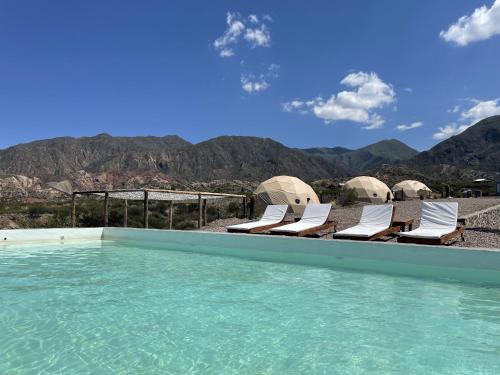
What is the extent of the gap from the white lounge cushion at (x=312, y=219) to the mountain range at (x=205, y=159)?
5837 cm

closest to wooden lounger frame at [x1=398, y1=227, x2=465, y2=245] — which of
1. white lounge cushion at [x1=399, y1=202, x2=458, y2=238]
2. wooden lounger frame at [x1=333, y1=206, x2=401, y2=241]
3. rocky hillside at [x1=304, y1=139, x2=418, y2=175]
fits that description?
white lounge cushion at [x1=399, y1=202, x2=458, y2=238]

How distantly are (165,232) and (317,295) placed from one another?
21.6 ft

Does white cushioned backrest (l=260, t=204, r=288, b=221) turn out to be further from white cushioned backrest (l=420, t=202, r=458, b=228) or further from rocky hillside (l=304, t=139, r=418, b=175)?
rocky hillside (l=304, t=139, r=418, b=175)

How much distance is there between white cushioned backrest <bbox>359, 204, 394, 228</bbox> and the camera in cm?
986

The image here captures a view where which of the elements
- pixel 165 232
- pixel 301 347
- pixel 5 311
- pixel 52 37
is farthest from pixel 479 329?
pixel 52 37

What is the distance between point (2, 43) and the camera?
2750 centimetres

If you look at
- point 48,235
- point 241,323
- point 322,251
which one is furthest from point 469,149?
point 241,323

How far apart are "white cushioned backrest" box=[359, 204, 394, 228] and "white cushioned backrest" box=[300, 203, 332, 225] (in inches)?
42.2

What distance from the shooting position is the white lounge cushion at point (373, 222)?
9.05 metres

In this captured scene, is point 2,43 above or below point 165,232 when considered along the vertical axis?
above

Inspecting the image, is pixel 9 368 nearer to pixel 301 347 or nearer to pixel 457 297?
pixel 301 347

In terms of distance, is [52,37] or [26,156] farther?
[26,156]

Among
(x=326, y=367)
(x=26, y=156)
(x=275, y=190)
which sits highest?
(x=26, y=156)

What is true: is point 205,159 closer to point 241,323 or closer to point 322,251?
point 322,251
